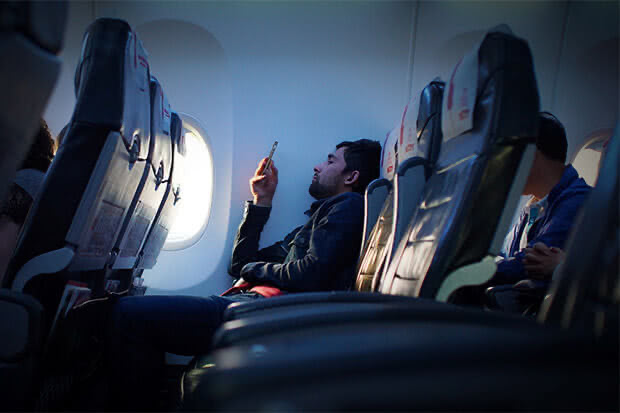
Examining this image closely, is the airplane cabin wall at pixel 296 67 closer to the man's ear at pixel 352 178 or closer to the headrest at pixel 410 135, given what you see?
the man's ear at pixel 352 178

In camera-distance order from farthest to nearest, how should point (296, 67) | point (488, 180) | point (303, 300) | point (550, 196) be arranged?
point (296, 67) → point (550, 196) → point (488, 180) → point (303, 300)

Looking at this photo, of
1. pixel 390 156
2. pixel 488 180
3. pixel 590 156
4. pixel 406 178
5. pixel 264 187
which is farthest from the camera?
pixel 590 156

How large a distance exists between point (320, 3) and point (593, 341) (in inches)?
135

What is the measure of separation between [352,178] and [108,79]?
1693 millimetres

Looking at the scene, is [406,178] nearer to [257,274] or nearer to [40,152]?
[257,274]

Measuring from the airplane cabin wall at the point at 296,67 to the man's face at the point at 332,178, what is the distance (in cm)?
50

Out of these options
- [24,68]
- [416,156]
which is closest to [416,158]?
[416,156]

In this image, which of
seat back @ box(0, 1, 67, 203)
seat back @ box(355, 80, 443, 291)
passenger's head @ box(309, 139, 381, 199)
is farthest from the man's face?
seat back @ box(0, 1, 67, 203)

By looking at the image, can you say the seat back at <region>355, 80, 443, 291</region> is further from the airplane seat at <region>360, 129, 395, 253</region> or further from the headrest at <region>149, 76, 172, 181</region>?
the headrest at <region>149, 76, 172, 181</region>

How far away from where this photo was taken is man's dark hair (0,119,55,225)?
1562 millimetres

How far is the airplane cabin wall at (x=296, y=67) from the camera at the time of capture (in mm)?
3334

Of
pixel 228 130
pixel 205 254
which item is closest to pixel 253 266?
pixel 205 254

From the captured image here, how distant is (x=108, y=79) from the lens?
1315mm

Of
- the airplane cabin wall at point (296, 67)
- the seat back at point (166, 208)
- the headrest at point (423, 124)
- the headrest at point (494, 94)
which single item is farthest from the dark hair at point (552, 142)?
the seat back at point (166, 208)
